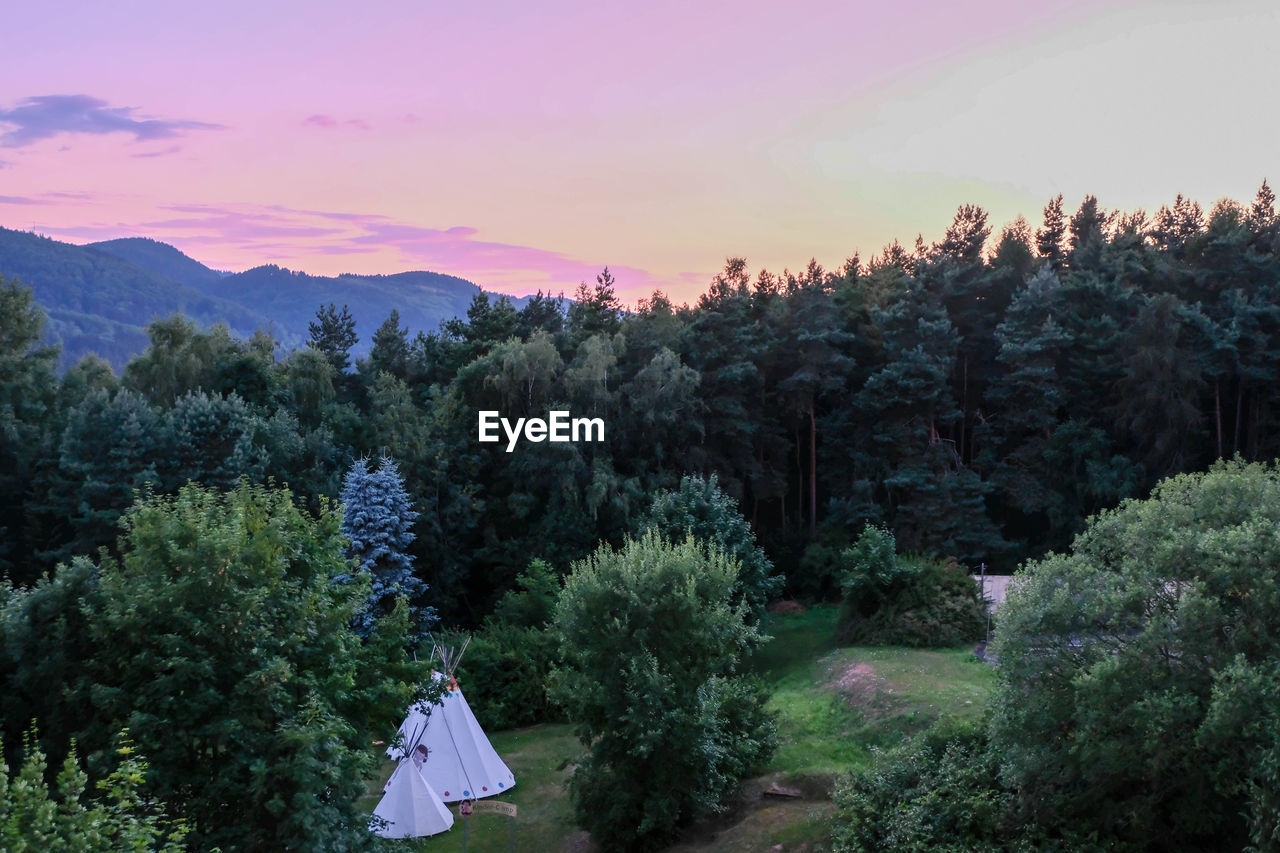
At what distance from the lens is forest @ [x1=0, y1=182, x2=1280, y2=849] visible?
1150 inches

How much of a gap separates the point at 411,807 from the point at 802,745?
7.96 metres

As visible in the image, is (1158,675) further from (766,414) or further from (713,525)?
(766,414)

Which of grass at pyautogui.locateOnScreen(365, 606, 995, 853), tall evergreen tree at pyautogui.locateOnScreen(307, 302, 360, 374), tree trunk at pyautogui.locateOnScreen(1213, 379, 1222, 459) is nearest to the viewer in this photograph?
grass at pyautogui.locateOnScreen(365, 606, 995, 853)

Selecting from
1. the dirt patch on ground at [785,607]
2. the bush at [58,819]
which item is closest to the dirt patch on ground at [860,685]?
the dirt patch on ground at [785,607]

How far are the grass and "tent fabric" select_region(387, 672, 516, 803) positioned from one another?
0.45 metres

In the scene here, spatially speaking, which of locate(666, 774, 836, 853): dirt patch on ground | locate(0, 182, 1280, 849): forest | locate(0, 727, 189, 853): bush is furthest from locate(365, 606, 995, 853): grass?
A: locate(0, 727, 189, 853): bush

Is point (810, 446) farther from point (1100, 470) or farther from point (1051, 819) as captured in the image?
point (1051, 819)

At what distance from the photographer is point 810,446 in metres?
38.1

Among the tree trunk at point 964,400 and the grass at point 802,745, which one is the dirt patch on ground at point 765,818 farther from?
the tree trunk at point 964,400

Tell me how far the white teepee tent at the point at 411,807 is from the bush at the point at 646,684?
2.81 metres

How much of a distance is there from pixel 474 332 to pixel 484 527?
436 inches

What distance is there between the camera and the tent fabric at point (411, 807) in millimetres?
16766

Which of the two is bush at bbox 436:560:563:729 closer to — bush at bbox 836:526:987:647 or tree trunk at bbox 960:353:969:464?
bush at bbox 836:526:987:647

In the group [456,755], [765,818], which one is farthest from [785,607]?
[765,818]
